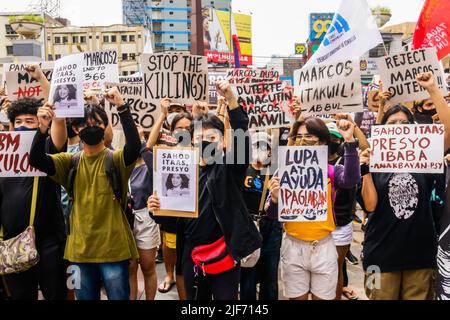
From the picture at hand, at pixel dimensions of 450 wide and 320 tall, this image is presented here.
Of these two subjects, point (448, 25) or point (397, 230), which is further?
point (448, 25)

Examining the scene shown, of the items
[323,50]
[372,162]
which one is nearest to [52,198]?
[372,162]

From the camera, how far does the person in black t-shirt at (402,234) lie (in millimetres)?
3209

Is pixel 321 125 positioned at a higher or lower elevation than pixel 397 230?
higher

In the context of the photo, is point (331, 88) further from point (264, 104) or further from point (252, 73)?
point (252, 73)

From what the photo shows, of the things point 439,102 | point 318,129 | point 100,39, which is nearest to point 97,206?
point 318,129

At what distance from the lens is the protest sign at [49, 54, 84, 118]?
3.40 m

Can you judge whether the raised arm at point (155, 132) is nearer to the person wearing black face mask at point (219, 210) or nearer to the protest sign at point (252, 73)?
the person wearing black face mask at point (219, 210)

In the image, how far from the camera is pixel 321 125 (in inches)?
140

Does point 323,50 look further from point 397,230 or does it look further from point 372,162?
point 397,230

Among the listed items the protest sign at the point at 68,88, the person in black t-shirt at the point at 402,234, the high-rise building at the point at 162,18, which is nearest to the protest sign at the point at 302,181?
the person in black t-shirt at the point at 402,234

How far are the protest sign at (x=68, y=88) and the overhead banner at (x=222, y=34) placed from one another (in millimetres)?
39012

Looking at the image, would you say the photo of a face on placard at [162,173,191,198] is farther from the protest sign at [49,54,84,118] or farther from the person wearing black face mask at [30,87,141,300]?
the protest sign at [49,54,84,118]
